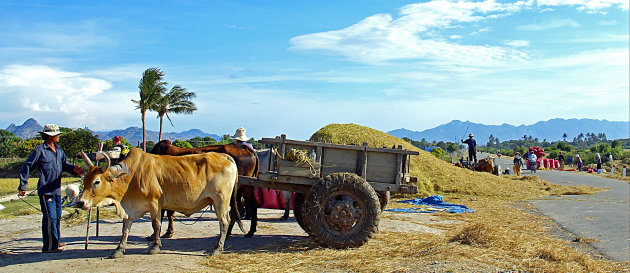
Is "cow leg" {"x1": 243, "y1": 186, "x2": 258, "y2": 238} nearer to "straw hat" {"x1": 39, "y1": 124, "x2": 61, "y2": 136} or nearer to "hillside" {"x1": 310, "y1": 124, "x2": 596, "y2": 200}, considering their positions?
"straw hat" {"x1": 39, "y1": 124, "x2": 61, "y2": 136}

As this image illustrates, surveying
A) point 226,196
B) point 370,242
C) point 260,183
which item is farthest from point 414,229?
point 226,196

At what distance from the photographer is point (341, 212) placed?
757 centimetres

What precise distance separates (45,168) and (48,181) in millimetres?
189

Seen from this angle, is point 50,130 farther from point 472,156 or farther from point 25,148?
point 25,148

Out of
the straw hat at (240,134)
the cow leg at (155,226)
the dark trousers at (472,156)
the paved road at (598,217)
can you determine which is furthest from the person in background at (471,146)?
the cow leg at (155,226)

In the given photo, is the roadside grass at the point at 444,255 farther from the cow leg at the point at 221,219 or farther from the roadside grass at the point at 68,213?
the roadside grass at the point at 68,213

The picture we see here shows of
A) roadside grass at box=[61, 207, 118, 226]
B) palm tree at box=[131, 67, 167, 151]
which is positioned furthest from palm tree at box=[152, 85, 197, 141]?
roadside grass at box=[61, 207, 118, 226]

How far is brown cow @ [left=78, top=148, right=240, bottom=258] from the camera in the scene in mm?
6703

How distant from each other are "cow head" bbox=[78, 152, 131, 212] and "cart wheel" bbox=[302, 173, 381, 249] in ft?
8.64

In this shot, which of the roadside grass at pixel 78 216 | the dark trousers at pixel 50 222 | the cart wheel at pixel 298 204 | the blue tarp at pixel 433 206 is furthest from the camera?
the blue tarp at pixel 433 206

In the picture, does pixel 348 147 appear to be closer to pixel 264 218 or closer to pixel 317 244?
pixel 317 244

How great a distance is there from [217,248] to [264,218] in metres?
3.96

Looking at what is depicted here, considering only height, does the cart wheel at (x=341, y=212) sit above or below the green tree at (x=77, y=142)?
below

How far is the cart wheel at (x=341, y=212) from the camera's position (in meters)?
7.52
